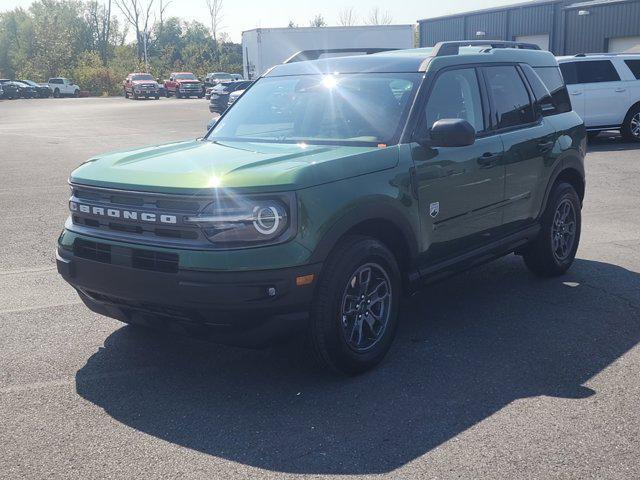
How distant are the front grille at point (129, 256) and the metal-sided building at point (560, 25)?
29878 mm

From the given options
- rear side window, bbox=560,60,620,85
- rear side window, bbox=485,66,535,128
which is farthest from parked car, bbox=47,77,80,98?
rear side window, bbox=485,66,535,128

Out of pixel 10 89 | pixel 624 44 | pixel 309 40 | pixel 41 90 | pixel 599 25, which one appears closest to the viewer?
pixel 624 44

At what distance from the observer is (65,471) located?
3.61 metres

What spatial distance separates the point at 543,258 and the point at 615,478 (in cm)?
340

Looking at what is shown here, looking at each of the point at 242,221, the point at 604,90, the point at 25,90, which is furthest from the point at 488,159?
the point at 25,90

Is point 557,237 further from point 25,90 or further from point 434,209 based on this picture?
point 25,90

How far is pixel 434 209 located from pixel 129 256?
1988 millimetres

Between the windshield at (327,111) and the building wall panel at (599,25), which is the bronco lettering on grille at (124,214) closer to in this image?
the windshield at (327,111)

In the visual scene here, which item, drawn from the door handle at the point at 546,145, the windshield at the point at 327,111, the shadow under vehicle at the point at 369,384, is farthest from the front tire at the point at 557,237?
the windshield at the point at 327,111

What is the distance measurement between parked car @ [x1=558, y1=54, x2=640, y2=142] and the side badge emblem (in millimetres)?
13466

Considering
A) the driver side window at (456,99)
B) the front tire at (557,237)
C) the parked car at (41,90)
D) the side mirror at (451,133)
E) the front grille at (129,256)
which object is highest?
the driver side window at (456,99)

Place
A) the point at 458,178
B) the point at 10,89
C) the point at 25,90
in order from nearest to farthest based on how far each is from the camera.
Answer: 1. the point at 458,178
2. the point at 10,89
3. the point at 25,90

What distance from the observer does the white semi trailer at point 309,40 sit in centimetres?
3080

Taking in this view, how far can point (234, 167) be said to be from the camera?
4465 mm
